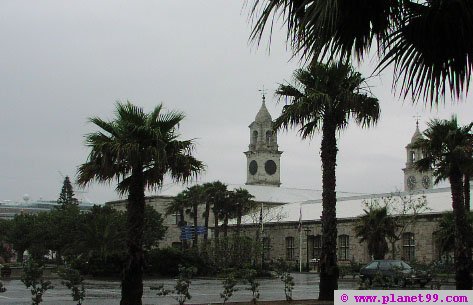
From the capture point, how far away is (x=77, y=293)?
50.6ft

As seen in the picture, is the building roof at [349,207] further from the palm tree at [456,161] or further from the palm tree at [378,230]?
the palm tree at [456,161]

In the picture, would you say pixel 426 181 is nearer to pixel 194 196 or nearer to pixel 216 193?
pixel 194 196

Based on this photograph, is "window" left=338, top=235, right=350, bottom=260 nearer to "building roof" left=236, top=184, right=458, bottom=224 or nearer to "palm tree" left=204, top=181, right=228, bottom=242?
"building roof" left=236, top=184, right=458, bottom=224

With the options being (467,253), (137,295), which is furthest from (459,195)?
(137,295)

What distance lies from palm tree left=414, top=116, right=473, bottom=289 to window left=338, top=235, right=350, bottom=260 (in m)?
38.8

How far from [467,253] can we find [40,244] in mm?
57334

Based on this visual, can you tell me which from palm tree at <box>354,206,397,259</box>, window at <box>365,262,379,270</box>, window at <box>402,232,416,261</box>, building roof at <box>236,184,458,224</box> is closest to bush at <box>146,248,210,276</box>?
palm tree at <box>354,206,397,259</box>

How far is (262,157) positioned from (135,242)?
10054 cm

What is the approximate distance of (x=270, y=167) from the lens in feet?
384

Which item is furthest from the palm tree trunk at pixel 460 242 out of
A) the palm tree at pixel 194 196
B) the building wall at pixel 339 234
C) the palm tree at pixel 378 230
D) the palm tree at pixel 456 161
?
the palm tree at pixel 194 196

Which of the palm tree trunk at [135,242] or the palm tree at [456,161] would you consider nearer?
the palm tree trunk at [135,242]

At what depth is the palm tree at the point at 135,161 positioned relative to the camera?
16.1 meters

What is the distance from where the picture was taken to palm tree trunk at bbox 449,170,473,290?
23.7 meters

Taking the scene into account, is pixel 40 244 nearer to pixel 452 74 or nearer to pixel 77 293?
pixel 77 293
